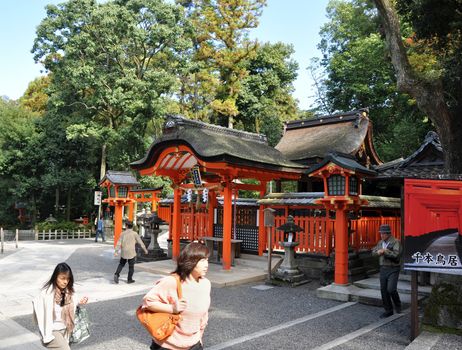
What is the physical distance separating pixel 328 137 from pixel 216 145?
7.10 m

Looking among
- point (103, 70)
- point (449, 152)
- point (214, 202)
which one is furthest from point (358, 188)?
point (103, 70)

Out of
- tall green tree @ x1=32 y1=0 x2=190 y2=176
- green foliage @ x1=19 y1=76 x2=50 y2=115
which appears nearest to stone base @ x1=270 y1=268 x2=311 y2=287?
tall green tree @ x1=32 y1=0 x2=190 y2=176

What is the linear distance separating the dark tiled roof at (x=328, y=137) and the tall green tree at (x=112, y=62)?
9.69 metres

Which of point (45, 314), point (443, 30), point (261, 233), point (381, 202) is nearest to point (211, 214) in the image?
point (261, 233)

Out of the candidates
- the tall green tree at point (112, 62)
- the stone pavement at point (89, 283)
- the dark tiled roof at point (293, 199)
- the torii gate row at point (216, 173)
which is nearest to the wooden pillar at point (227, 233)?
the torii gate row at point (216, 173)

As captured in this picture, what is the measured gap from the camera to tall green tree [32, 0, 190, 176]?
2356 centimetres

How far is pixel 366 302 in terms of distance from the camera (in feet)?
27.1

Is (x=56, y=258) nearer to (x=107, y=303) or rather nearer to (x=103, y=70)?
(x=107, y=303)

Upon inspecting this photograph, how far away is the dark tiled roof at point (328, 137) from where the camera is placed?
15.0 metres

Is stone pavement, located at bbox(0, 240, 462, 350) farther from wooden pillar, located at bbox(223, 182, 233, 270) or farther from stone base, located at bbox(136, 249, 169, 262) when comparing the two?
stone base, located at bbox(136, 249, 169, 262)

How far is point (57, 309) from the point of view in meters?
3.73

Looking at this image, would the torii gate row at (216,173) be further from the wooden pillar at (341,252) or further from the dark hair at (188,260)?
the dark hair at (188,260)

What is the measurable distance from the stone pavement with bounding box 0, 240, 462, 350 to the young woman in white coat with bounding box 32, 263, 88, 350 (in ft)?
7.71

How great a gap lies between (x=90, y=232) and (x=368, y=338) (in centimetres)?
2436
